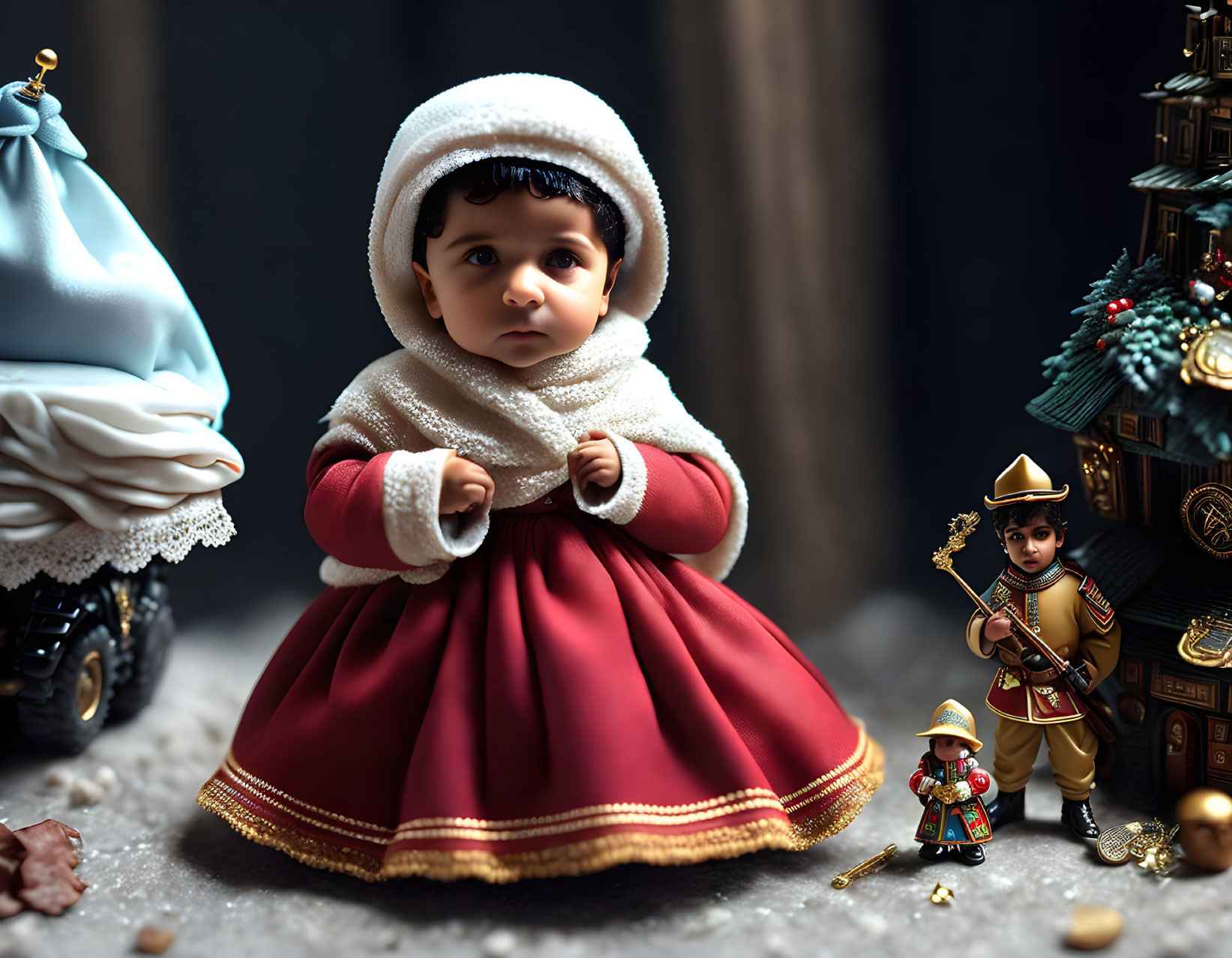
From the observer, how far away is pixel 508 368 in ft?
6.99

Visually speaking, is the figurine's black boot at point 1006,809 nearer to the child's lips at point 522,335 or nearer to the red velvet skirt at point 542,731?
the red velvet skirt at point 542,731

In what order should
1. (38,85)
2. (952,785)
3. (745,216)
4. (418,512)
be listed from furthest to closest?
1. (745,216)
2. (38,85)
3. (952,785)
4. (418,512)

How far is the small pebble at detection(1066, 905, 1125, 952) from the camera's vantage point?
183cm

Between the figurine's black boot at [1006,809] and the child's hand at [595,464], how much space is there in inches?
33.3

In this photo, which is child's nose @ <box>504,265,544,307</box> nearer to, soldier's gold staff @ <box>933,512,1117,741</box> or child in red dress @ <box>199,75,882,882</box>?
child in red dress @ <box>199,75,882,882</box>

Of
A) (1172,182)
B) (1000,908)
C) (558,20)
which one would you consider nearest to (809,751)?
(1000,908)

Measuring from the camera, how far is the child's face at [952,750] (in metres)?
2.06

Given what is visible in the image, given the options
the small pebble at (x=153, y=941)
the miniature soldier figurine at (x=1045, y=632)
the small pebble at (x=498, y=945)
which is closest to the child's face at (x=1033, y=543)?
the miniature soldier figurine at (x=1045, y=632)

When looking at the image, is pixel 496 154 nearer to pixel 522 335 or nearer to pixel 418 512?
pixel 522 335

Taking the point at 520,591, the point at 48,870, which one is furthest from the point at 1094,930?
the point at 48,870

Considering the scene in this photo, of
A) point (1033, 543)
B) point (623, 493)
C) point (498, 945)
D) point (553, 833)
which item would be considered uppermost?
point (623, 493)

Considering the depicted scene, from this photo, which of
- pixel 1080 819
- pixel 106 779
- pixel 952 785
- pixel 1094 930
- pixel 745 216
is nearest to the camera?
pixel 1094 930

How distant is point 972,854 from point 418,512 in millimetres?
996

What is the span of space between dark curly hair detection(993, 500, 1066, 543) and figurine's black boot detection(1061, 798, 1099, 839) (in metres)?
0.45
